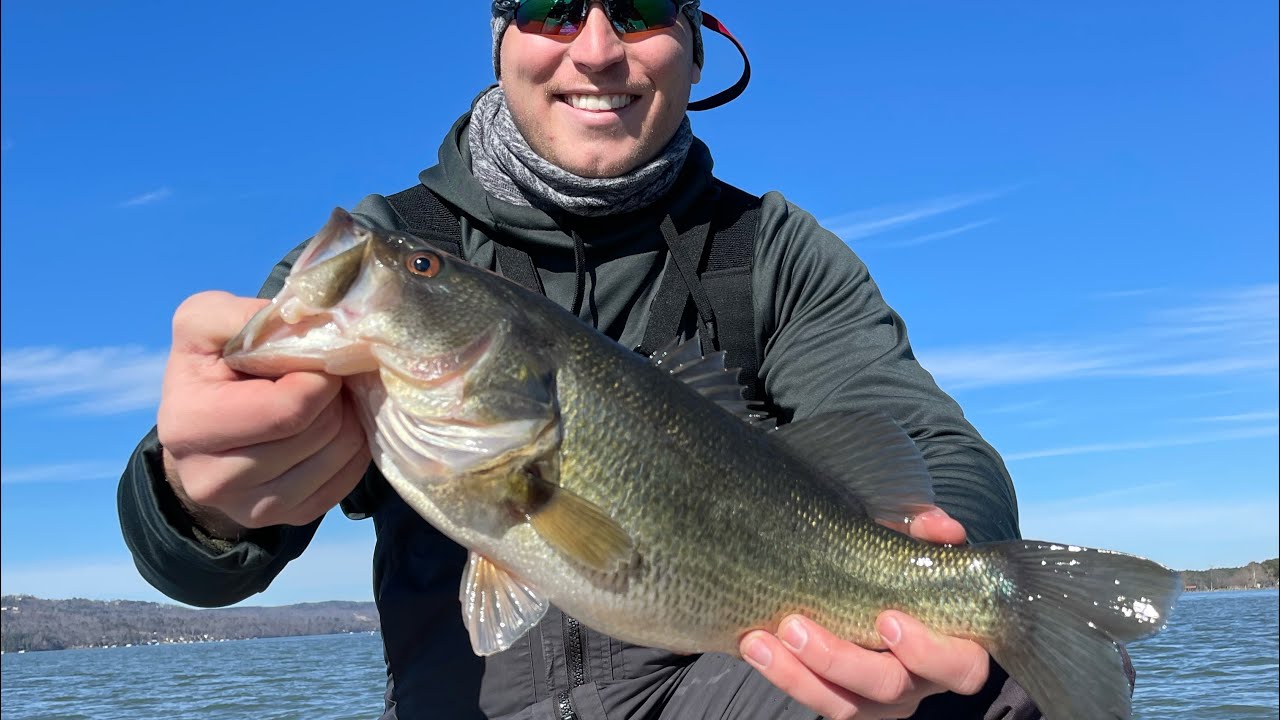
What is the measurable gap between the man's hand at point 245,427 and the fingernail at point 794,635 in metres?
1.25

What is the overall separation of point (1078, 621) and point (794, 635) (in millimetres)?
801

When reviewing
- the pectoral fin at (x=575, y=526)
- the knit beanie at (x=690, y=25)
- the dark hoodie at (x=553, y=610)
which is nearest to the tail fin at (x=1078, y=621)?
the dark hoodie at (x=553, y=610)

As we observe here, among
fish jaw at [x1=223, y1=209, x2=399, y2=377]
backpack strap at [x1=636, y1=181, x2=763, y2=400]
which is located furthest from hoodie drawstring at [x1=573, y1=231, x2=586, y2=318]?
fish jaw at [x1=223, y1=209, x2=399, y2=377]

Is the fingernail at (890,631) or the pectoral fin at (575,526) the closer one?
the pectoral fin at (575,526)

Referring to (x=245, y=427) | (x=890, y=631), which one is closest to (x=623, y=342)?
(x=890, y=631)

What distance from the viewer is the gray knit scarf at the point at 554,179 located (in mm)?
4469

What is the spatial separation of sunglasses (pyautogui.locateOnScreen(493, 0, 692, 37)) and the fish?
2.21 meters

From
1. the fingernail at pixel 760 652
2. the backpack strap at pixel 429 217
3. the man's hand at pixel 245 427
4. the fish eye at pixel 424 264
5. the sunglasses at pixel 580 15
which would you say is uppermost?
the sunglasses at pixel 580 15

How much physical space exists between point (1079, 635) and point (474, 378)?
1.80m

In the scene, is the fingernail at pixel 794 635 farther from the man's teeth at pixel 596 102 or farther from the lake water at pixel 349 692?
the lake water at pixel 349 692

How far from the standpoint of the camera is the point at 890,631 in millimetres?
2734

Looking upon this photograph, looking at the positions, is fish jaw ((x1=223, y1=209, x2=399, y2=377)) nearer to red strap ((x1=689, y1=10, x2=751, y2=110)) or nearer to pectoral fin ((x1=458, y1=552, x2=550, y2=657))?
pectoral fin ((x1=458, y1=552, x2=550, y2=657))

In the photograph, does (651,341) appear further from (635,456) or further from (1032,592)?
(1032,592)

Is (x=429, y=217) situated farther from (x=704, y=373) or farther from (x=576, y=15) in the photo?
(x=704, y=373)
